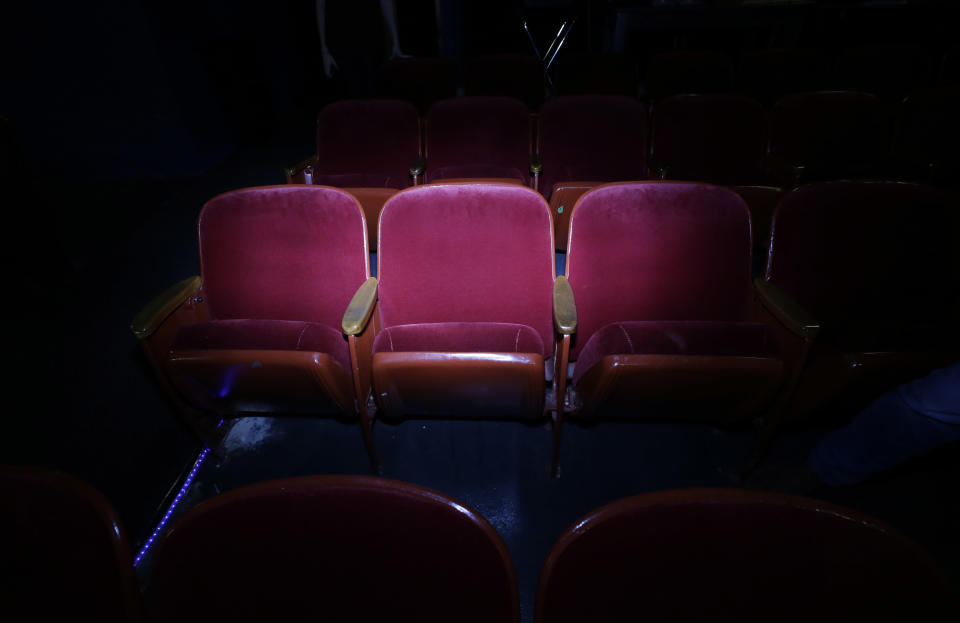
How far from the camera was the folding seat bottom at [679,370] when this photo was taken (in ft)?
3.20

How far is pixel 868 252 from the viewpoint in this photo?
133cm

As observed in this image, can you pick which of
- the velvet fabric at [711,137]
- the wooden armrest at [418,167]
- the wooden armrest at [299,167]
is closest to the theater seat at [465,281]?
the wooden armrest at [418,167]

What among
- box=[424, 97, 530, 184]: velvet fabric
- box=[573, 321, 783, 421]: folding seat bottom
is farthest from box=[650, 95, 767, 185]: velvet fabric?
box=[573, 321, 783, 421]: folding seat bottom

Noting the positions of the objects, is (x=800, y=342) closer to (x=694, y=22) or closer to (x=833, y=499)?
(x=833, y=499)

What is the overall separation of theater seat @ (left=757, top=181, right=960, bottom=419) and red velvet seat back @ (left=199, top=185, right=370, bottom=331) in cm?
116

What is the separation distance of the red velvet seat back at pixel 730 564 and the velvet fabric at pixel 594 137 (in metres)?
1.97

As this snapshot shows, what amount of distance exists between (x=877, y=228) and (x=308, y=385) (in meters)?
1.66

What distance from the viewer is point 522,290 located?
4.26 feet

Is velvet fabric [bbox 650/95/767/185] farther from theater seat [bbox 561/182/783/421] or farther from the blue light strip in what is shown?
the blue light strip

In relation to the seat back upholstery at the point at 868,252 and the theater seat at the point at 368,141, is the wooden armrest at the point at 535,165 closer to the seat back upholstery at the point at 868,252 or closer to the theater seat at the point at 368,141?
the theater seat at the point at 368,141

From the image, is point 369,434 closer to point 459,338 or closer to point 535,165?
point 459,338

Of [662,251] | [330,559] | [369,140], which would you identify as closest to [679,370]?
[662,251]

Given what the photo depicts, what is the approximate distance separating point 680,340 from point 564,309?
332 mm

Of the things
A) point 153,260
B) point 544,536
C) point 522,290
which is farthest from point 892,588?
point 153,260
